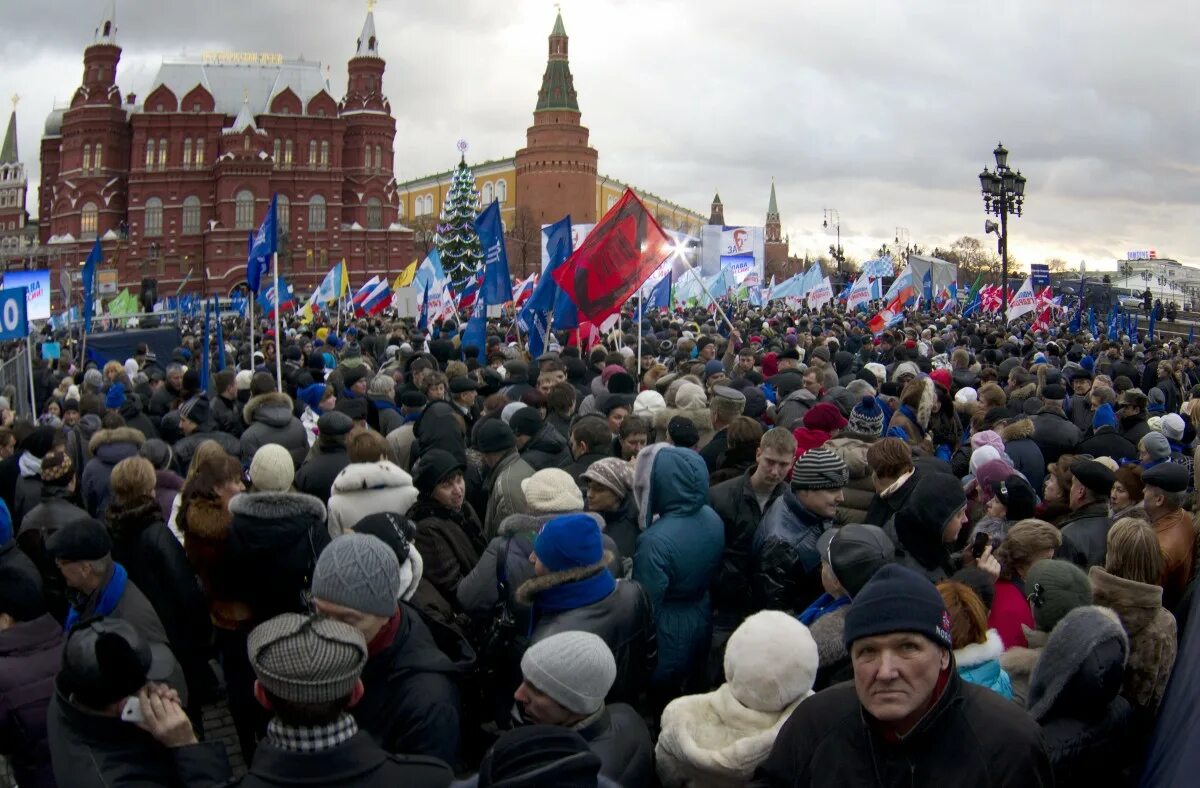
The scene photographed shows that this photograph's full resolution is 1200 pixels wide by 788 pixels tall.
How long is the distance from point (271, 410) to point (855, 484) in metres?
4.09

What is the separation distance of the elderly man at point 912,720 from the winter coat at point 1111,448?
5.35 metres

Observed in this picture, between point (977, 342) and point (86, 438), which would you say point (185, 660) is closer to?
point (86, 438)

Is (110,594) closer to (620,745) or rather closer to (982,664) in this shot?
(620,745)

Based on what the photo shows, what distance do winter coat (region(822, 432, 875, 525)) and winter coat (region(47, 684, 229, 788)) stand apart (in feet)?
10.5

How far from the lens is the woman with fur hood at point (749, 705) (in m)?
2.99

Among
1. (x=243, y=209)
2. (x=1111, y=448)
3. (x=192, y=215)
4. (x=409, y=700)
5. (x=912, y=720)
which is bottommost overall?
(x=409, y=700)

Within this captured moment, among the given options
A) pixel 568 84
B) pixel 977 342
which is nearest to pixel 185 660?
pixel 977 342

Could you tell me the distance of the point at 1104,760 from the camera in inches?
122

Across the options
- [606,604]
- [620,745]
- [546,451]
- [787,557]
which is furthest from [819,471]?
[546,451]

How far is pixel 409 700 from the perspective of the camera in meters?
3.20

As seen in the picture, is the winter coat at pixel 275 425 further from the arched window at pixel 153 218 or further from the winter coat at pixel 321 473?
the arched window at pixel 153 218

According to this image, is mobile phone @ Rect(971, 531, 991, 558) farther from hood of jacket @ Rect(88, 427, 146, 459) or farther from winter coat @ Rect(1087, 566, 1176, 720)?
hood of jacket @ Rect(88, 427, 146, 459)

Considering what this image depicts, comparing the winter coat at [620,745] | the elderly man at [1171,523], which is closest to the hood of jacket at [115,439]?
the winter coat at [620,745]

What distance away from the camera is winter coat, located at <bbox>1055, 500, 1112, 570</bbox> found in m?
4.93
